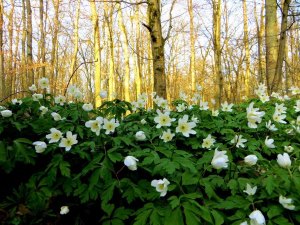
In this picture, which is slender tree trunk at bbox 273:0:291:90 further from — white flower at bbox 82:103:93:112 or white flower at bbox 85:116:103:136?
white flower at bbox 85:116:103:136

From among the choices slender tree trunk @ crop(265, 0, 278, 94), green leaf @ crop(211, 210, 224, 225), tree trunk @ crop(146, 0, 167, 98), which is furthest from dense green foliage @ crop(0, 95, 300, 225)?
slender tree trunk @ crop(265, 0, 278, 94)

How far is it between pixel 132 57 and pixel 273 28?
64.4 ft

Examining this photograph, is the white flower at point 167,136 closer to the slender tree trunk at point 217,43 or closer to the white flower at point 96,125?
the white flower at point 96,125

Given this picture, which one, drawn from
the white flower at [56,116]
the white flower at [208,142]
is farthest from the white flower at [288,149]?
the white flower at [56,116]

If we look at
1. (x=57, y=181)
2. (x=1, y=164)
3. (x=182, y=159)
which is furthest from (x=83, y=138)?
(x=182, y=159)

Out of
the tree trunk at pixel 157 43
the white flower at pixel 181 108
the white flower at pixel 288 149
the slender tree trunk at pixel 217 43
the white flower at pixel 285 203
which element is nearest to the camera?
the white flower at pixel 285 203

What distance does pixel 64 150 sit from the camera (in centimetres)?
226

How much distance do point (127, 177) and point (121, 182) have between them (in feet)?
0.61

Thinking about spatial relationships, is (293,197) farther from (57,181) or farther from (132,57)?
(132,57)

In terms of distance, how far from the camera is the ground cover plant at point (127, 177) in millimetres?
1865

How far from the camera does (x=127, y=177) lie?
219 centimetres

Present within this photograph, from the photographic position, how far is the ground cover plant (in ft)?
6.12

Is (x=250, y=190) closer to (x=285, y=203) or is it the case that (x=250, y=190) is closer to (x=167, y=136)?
(x=285, y=203)

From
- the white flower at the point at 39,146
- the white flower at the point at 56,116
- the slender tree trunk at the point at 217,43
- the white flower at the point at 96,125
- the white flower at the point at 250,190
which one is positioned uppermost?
the slender tree trunk at the point at 217,43
